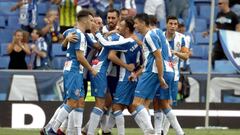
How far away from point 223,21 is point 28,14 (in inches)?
190

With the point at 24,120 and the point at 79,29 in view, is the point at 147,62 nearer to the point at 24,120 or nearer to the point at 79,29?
the point at 79,29

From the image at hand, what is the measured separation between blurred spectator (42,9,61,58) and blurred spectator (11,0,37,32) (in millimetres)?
344

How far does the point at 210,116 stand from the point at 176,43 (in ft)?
13.4

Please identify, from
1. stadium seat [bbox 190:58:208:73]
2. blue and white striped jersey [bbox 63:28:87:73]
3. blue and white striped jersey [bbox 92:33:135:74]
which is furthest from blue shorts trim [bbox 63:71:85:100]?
stadium seat [bbox 190:58:208:73]

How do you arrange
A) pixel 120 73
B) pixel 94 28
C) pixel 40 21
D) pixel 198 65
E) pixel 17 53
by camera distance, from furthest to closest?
pixel 40 21 < pixel 198 65 < pixel 17 53 < pixel 94 28 < pixel 120 73

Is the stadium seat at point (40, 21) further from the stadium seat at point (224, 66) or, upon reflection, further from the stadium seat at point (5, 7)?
the stadium seat at point (224, 66)

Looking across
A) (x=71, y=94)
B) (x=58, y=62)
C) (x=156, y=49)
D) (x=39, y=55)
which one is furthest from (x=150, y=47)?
(x=58, y=62)

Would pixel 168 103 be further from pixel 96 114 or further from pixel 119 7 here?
pixel 119 7

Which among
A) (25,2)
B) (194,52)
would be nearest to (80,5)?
(25,2)

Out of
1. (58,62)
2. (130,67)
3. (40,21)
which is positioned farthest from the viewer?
(40,21)

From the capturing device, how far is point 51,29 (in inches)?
952

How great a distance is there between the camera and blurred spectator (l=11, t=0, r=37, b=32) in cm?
2441

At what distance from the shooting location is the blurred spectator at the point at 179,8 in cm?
2458

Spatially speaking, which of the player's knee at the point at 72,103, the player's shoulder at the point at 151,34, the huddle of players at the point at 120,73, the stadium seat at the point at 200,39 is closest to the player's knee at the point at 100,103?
the huddle of players at the point at 120,73
